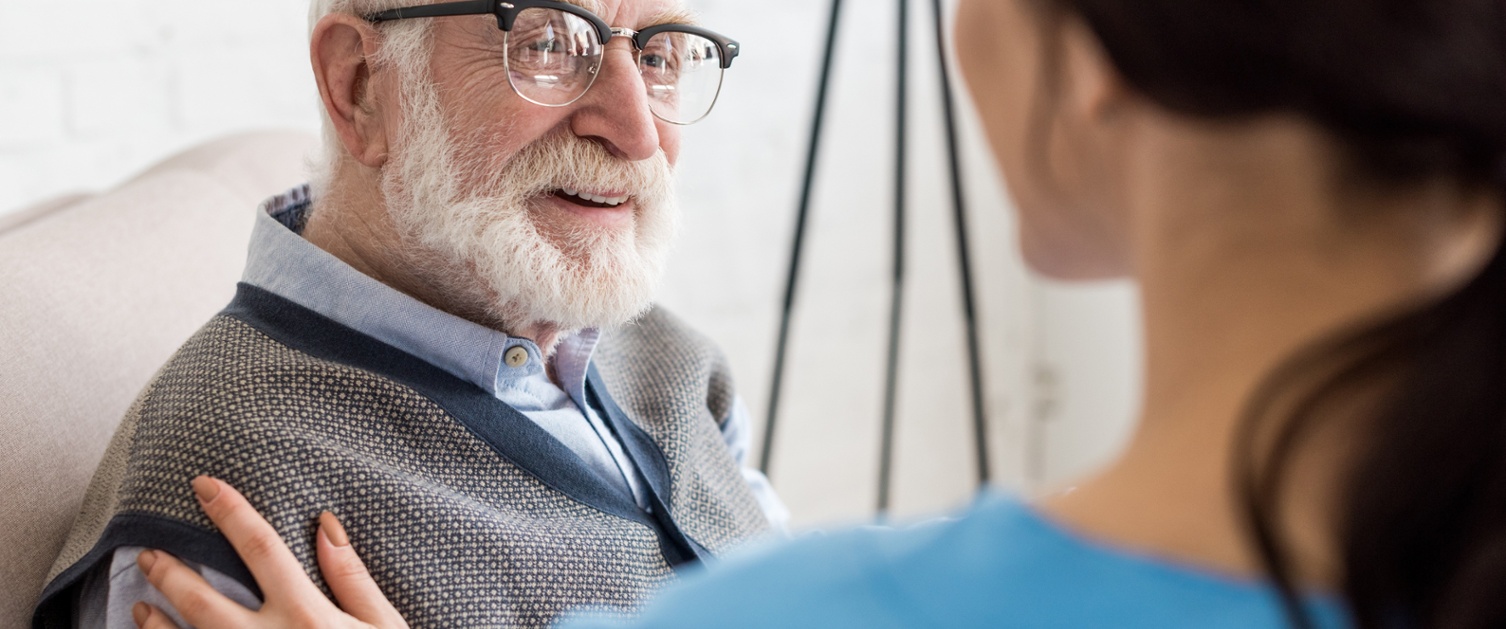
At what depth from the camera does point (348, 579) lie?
89 centimetres

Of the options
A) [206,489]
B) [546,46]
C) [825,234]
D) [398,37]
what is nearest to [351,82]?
[398,37]

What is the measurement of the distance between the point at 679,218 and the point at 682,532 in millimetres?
330

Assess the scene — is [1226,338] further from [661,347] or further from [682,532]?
[661,347]

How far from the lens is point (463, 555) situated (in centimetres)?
95

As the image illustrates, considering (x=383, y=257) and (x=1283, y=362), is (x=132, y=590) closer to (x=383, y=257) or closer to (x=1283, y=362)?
(x=383, y=257)

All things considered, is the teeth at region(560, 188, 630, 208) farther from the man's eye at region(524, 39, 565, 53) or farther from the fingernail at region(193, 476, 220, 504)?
the fingernail at region(193, 476, 220, 504)

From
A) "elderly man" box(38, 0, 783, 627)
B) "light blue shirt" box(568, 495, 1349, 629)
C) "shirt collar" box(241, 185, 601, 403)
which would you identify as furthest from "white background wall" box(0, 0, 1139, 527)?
"light blue shirt" box(568, 495, 1349, 629)

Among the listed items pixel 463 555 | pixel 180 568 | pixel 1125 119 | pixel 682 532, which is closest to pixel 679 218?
pixel 682 532

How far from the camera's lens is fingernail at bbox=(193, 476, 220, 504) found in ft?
2.84

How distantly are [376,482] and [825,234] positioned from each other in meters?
1.62

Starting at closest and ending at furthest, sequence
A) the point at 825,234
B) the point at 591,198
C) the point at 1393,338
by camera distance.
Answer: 1. the point at 1393,338
2. the point at 591,198
3. the point at 825,234

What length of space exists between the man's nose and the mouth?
0.13 ft

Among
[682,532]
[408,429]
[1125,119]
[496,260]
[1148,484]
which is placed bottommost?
[682,532]

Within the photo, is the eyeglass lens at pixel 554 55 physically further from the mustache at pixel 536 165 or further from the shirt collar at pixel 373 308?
the shirt collar at pixel 373 308
